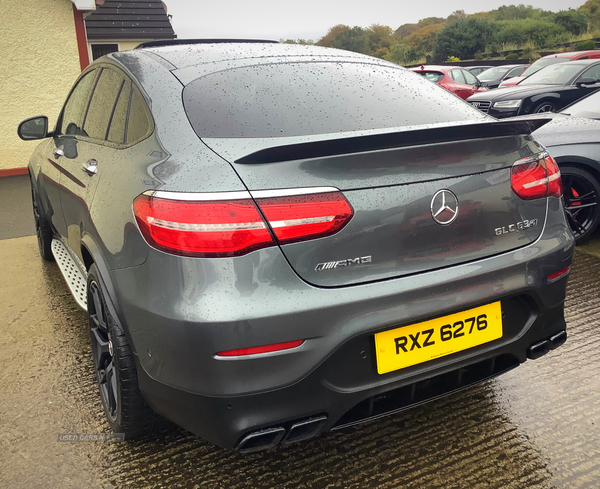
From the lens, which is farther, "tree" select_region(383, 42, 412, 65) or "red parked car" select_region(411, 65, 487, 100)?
"tree" select_region(383, 42, 412, 65)

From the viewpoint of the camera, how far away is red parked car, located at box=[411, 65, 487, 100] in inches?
572

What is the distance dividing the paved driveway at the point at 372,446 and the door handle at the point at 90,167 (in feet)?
3.44

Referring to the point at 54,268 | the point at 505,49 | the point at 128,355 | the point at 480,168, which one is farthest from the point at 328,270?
the point at 505,49

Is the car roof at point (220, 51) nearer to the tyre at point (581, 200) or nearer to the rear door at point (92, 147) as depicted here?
the rear door at point (92, 147)

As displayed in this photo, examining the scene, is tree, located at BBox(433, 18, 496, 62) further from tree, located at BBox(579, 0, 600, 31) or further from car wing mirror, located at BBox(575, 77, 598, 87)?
car wing mirror, located at BBox(575, 77, 598, 87)

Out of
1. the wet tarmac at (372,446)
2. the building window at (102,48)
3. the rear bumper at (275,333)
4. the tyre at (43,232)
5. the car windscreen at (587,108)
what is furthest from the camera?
the building window at (102,48)

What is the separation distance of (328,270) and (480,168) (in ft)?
2.16

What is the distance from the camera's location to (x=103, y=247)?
2.18m

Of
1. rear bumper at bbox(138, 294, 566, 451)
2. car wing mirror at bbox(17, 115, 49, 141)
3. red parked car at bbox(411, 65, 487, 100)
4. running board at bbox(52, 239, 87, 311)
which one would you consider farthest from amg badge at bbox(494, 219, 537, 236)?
red parked car at bbox(411, 65, 487, 100)

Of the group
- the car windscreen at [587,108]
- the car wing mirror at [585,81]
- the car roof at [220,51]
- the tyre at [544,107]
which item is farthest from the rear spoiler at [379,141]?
the car wing mirror at [585,81]

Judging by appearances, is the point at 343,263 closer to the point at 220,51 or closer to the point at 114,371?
the point at 114,371

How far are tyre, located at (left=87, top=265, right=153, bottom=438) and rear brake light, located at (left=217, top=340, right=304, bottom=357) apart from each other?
1.79 ft

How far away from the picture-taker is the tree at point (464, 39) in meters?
48.5

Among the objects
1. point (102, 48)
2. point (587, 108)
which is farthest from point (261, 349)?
point (102, 48)
